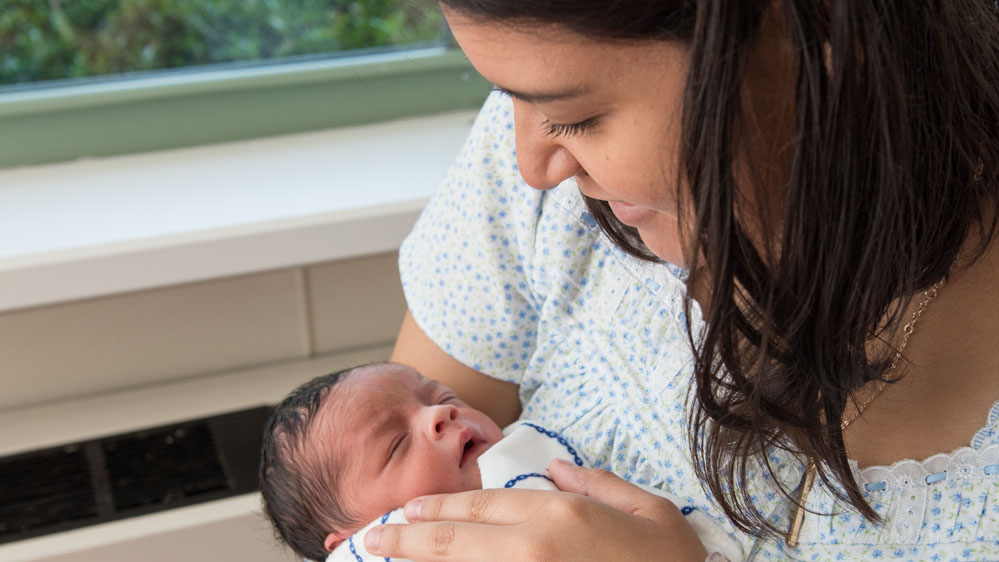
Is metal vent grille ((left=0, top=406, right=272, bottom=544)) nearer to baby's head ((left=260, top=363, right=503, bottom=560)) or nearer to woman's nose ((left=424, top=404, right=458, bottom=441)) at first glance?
baby's head ((left=260, top=363, right=503, bottom=560))

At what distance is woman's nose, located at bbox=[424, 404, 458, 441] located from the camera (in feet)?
3.75

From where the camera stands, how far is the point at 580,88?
0.71 m

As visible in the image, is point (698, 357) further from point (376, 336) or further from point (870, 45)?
point (376, 336)

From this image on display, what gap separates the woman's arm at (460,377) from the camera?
129 centimetres

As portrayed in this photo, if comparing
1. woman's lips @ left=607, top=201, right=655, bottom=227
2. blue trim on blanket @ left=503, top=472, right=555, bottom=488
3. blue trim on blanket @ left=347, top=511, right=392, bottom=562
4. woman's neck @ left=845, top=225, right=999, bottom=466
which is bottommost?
blue trim on blanket @ left=347, top=511, right=392, bottom=562

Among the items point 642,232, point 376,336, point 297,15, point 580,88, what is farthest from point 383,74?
point 580,88

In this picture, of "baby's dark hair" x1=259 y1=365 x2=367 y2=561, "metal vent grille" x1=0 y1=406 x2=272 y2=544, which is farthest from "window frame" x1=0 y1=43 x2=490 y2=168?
"baby's dark hair" x1=259 y1=365 x2=367 y2=561

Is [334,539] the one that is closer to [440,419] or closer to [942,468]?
[440,419]

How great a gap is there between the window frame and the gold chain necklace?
3.91 feet

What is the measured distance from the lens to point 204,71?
185 centimetres

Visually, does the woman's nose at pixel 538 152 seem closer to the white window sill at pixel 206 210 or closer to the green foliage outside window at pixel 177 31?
the white window sill at pixel 206 210

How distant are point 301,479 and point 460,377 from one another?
244 mm

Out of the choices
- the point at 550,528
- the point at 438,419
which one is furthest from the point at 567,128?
the point at 438,419

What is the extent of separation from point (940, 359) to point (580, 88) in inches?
19.1
